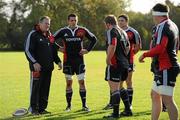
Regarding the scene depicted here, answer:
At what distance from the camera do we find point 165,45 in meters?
7.62

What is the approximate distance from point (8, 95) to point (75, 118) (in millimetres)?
4548

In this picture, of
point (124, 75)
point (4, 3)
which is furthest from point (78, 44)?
point (4, 3)

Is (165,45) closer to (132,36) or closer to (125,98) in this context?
(125,98)

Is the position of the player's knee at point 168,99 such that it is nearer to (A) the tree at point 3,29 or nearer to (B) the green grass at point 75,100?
(B) the green grass at point 75,100

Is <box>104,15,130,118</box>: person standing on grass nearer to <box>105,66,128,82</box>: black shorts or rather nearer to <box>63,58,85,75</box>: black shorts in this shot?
<box>105,66,128,82</box>: black shorts

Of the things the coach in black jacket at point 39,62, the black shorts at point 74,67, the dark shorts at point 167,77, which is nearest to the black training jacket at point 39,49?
the coach in black jacket at point 39,62

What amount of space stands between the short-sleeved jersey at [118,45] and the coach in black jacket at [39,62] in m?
1.69

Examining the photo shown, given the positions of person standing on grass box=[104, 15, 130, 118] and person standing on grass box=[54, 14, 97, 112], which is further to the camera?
person standing on grass box=[54, 14, 97, 112]

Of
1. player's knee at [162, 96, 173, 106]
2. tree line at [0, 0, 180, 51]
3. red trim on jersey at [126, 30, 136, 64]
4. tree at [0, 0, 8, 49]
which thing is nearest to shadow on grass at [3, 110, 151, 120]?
red trim on jersey at [126, 30, 136, 64]

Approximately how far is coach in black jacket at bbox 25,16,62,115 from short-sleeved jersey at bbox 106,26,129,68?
5.54 feet

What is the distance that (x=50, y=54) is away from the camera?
1059 cm

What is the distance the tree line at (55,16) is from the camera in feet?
250

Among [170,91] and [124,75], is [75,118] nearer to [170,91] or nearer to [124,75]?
[124,75]

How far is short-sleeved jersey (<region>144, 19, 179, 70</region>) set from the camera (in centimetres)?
763
